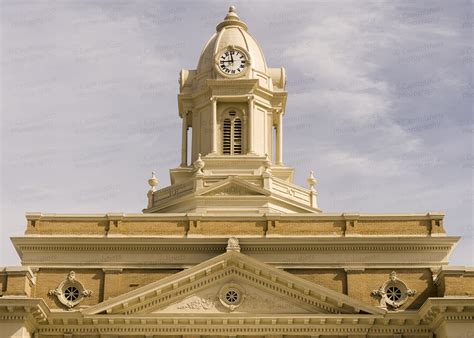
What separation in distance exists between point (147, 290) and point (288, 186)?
40.6ft

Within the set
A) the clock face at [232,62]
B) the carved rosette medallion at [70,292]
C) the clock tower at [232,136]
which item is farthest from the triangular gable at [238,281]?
the clock face at [232,62]

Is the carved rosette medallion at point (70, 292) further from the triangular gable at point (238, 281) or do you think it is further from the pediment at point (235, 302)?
the pediment at point (235, 302)

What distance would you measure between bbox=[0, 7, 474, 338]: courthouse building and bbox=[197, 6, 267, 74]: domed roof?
607cm

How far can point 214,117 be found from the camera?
5666 centimetres

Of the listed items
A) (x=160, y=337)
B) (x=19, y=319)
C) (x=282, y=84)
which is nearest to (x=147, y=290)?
(x=160, y=337)

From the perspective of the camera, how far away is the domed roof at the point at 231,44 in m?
58.7

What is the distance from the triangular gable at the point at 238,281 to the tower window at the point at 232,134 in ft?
40.1

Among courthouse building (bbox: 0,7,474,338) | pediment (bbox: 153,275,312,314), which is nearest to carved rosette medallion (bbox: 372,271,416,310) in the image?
courthouse building (bbox: 0,7,474,338)

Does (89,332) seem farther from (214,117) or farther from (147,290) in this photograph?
(214,117)

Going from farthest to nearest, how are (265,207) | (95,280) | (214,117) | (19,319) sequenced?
(214,117) → (265,207) → (95,280) → (19,319)

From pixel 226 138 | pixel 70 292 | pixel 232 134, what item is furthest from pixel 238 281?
pixel 232 134

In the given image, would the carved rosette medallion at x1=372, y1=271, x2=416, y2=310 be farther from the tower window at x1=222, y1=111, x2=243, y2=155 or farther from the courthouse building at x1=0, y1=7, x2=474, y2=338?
the tower window at x1=222, y1=111, x2=243, y2=155

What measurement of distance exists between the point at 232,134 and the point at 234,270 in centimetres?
1311

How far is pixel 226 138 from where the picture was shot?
187 feet
